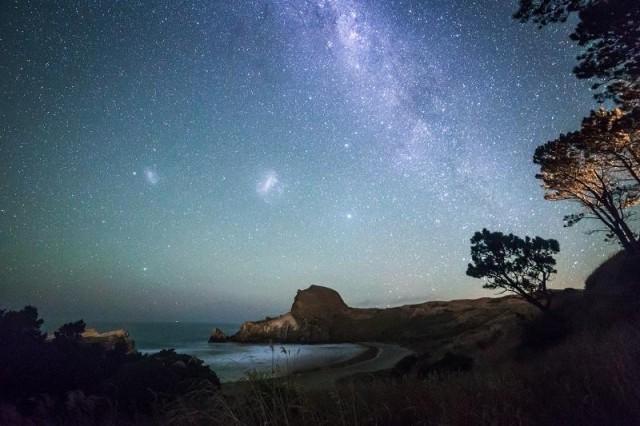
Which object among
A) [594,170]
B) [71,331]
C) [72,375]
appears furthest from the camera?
[594,170]

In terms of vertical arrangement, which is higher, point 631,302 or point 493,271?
point 493,271

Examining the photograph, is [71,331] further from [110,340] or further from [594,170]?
[594,170]

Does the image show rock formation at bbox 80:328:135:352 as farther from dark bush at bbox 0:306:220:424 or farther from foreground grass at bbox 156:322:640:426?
foreground grass at bbox 156:322:640:426

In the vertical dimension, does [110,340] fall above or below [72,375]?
above

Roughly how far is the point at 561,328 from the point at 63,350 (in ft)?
86.6

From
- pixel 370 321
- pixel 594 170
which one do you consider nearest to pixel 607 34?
pixel 594 170

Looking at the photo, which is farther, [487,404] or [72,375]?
[72,375]

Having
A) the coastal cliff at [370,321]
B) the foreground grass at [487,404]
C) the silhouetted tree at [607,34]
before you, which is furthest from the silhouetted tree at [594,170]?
the coastal cliff at [370,321]

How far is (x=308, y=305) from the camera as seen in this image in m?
129

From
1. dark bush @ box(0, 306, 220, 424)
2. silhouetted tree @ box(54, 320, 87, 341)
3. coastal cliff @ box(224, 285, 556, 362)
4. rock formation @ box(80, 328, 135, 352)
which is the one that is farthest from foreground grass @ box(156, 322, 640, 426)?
coastal cliff @ box(224, 285, 556, 362)

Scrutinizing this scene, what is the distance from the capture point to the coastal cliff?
257 ft

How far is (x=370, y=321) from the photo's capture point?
11312 centimetres

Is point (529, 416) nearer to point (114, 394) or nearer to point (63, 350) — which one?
point (114, 394)

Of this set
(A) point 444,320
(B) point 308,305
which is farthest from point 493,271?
(B) point 308,305
